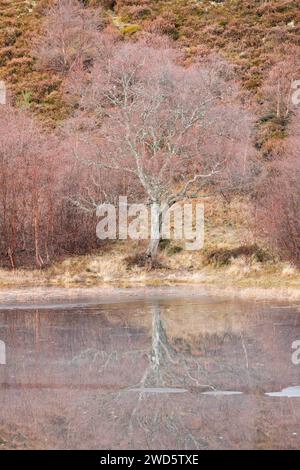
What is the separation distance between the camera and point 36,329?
49.4 ft

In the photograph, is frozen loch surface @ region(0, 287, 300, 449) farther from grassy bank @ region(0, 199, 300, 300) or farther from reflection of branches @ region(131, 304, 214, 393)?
grassy bank @ region(0, 199, 300, 300)

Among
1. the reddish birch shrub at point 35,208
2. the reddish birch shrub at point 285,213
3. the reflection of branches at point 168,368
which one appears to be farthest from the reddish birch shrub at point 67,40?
the reflection of branches at point 168,368

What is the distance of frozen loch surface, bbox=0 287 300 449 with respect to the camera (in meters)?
8.05

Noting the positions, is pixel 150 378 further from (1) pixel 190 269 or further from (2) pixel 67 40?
(2) pixel 67 40

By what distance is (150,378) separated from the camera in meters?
10.6

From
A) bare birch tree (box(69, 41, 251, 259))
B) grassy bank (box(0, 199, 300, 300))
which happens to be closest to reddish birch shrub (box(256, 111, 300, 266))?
grassy bank (box(0, 199, 300, 300))

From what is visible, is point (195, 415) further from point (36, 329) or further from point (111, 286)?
point (111, 286)

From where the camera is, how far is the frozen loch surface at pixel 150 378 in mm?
8047

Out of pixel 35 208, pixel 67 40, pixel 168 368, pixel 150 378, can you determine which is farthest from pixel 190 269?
pixel 67 40

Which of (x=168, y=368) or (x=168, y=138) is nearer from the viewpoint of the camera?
(x=168, y=368)

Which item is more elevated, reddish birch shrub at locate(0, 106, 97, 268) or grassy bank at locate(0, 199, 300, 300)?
reddish birch shrub at locate(0, 106, 97, 268)

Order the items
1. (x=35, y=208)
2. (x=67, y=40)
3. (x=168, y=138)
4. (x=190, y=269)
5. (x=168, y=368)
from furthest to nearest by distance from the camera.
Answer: (x=67, y=40) → (x=168, y=138) → (x=35, y=208) → (x=190, y=269) → (x=168, y=368)

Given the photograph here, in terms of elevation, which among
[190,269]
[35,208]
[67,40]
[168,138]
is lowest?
[190,269]
